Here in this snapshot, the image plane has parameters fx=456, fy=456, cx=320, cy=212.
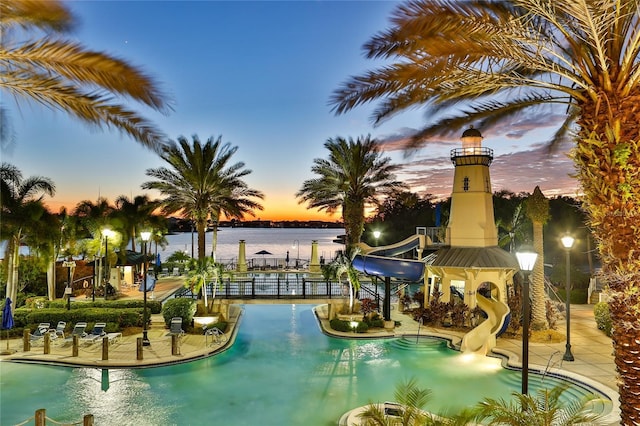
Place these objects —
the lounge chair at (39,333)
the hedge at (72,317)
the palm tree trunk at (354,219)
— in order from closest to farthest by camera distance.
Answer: the lounge chair at (39,333), the hedge at (72,317), the palm tree trunk at (354,219)

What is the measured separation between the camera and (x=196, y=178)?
2492 cm

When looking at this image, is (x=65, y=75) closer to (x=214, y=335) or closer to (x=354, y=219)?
(x=214, y=335)

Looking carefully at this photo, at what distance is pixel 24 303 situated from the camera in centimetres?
2244

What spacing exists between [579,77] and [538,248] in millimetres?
12761

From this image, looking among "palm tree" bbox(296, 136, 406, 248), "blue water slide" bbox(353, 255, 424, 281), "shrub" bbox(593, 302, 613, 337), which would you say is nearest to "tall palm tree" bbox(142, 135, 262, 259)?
"palm tree" bbox(296, 136, 406, 248)

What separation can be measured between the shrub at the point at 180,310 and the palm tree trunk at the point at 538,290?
45.0 ft

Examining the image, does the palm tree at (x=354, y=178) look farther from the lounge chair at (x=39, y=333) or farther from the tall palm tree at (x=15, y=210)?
Result: the lounge chair at (x=39, y=333)

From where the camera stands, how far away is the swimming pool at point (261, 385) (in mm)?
10992

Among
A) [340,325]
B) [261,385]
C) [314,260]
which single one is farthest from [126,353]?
[314,260]

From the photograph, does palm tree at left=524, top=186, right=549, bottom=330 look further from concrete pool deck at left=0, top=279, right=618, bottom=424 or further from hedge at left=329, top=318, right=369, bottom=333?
hedge at left=329, top=318, right=369, bottom=333

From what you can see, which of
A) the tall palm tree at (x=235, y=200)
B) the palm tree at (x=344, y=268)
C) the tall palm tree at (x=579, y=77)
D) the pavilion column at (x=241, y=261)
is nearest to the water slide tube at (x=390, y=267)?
the palm tree at (x=344, y=268)

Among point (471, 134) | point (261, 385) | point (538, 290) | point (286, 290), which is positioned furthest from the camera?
point (286, 290)

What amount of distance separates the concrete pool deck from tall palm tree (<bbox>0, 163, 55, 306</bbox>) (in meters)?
3.56

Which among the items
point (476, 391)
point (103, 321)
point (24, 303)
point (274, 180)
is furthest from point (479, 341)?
point (274, 180)
